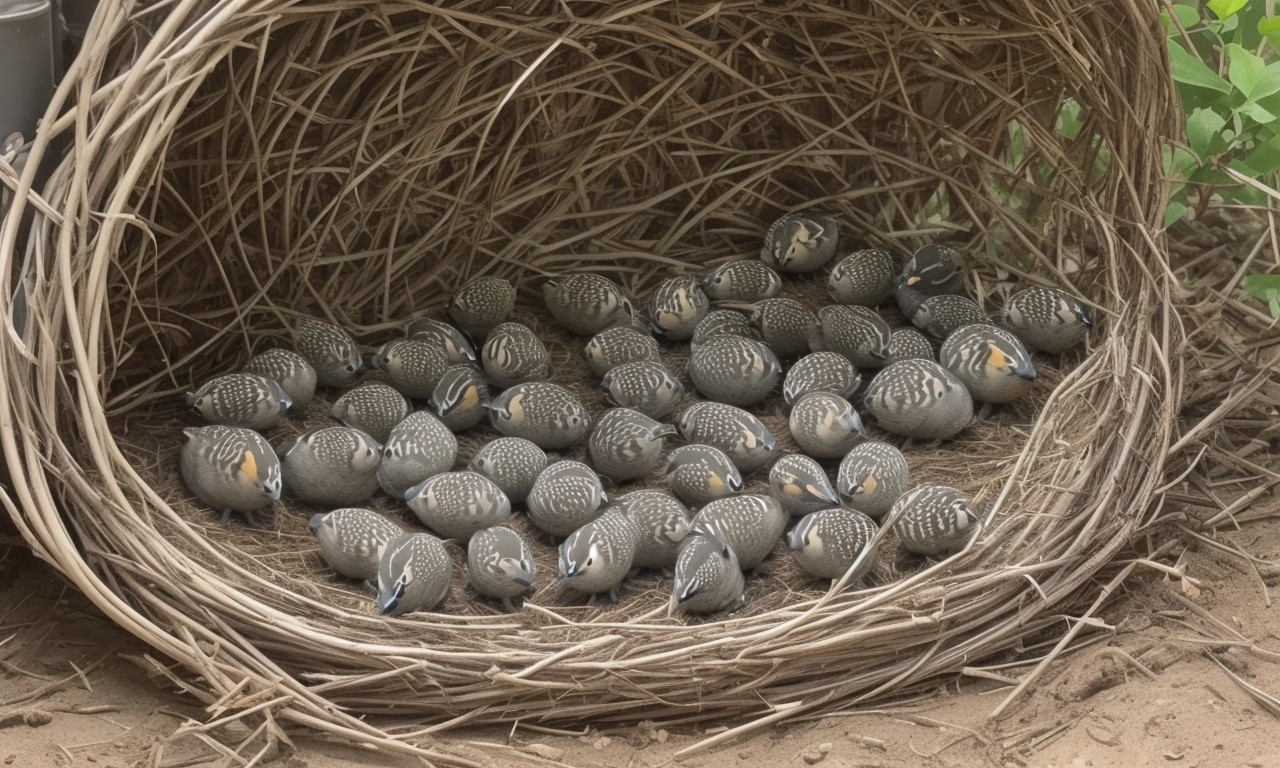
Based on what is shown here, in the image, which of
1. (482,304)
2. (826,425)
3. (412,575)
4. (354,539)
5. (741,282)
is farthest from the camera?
(741,282)

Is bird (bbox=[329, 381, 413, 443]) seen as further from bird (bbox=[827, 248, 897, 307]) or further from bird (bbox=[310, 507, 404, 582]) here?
bird (bbox=[827, 248, 897, 307])

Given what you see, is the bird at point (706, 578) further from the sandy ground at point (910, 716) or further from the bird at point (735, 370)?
the bird at point (735, 370)

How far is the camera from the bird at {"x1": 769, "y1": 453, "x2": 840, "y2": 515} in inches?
96.3

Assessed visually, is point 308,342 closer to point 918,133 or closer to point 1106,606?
point 918,133

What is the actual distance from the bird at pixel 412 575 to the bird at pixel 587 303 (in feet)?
3.04

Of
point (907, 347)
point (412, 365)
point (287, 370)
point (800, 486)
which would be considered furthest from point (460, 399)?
point (907, 347)

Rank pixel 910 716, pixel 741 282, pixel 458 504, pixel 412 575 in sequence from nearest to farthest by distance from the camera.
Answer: pixel 910 716
pixel 412 575
pixel 458 504
pixel 741 282

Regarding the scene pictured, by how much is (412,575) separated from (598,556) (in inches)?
12.8

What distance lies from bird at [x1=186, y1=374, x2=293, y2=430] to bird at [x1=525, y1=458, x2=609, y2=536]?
0.57 m

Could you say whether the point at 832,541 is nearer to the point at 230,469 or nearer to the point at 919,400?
the point at 919,400

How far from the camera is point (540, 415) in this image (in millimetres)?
2668

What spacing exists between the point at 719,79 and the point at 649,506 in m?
1.18

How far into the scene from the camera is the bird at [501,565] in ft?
7.32

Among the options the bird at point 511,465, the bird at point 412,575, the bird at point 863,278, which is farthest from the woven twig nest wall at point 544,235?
the bird at point 511,465
